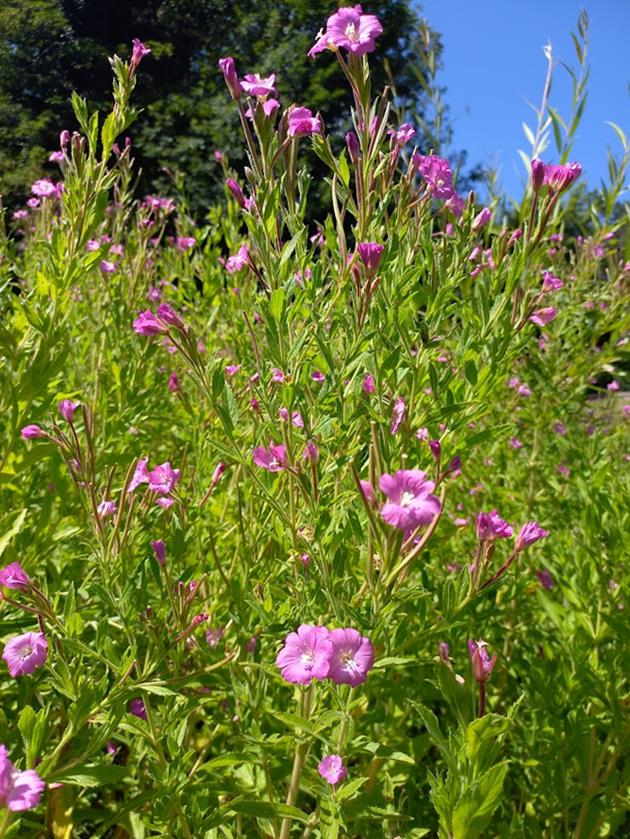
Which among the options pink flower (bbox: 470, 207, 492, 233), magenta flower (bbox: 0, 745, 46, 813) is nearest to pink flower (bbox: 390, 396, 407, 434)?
pink flower (bbox: 470, 207, 492, 233)

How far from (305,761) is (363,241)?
932 millimetres

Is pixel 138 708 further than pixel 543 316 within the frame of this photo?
No

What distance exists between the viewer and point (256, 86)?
1338 mm

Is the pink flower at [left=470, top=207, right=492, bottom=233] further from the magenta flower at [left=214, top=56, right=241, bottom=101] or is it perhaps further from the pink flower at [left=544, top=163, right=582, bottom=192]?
the magenta flower at [left=214, top=56, right=241, bottom=101]

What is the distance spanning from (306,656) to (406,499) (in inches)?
13.9

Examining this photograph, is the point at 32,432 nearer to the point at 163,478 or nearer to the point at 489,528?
the point at 163,478

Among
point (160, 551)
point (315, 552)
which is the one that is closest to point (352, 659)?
point (315, 552)

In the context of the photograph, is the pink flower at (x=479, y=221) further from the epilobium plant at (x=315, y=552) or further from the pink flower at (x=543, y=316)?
the pink flower at (x=543, y=316)

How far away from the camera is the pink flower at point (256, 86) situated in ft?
4.39

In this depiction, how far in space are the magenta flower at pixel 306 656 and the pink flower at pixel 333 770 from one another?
178 millimetres

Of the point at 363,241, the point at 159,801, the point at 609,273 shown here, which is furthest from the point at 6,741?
the point at 609,273

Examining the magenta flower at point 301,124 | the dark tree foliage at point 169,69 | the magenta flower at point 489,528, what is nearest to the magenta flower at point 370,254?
the magenta flower at point 301,124

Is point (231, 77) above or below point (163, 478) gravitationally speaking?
above

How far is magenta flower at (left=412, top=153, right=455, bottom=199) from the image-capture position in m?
1.43
